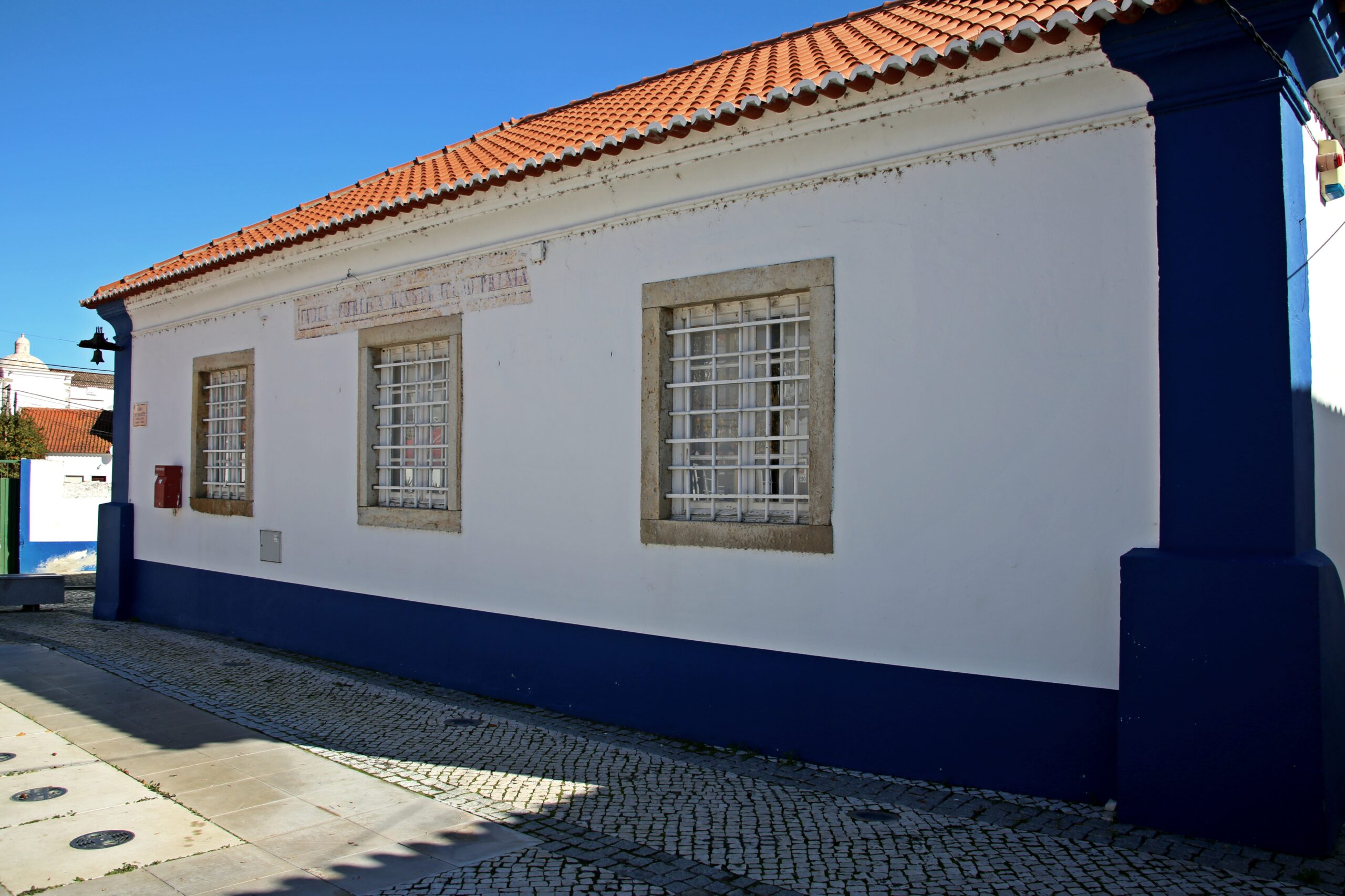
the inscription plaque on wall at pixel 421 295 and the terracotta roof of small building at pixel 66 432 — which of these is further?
the terracotta roof of small building at pixel 66 432

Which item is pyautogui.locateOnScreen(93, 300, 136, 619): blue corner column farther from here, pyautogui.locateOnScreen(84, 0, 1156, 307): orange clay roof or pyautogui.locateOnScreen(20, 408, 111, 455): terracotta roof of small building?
pyautogui.locateOnScreen(20, 408, 111, 455): terracotta roof of small building

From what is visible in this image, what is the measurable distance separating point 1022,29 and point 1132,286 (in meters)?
1.22

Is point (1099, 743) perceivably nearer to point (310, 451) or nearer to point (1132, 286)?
point (1132, 286)

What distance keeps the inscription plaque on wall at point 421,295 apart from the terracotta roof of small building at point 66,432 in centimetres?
3626

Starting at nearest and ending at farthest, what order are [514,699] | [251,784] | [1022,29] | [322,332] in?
[1022,29] → [251,784] → [514,699] → [322,332]

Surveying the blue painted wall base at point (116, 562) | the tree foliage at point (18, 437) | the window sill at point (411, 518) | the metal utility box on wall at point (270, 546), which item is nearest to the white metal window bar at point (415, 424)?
the window sill at point (411, 518)

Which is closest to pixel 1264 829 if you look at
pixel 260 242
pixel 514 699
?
pixel 514 699

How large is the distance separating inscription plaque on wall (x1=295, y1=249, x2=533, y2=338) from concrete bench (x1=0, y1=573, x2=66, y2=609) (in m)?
5.93

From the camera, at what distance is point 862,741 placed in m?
5.12

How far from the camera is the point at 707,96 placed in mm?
6305

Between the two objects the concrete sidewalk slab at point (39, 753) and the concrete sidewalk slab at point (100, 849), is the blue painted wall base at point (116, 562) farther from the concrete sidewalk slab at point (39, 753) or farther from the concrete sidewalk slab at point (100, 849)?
the concrete sidewalk slab at point (100, 849)

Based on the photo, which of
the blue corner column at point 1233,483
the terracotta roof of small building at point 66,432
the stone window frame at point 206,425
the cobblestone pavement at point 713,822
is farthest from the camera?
the terracotta roof of small building at point 66,432

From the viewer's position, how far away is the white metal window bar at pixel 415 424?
7754mm

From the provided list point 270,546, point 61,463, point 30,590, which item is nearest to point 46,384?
point 61,463
